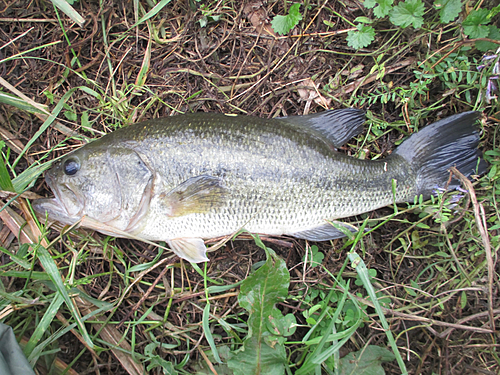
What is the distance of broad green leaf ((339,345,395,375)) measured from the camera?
2285mm

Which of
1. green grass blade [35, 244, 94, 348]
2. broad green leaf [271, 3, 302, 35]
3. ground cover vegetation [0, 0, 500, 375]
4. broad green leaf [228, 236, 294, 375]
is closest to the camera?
broad green leaf [228, 236, 294, 375]

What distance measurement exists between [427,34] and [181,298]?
314 cm

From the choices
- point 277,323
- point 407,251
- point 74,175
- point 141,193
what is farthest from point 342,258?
point 74,175

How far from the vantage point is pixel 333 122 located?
8.63 ft

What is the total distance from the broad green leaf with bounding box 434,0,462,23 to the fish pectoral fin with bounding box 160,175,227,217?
2.29 metres

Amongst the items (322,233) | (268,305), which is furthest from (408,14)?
(268,305)

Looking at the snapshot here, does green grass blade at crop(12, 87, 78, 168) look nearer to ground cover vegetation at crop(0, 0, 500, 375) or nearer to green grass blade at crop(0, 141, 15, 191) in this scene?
ground cover vegetation at crop(0, 0, 500, 375)

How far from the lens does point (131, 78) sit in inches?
111

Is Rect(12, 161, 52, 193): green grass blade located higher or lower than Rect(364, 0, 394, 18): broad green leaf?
lower

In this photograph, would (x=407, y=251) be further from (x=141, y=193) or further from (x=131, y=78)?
(x=131, y=78)

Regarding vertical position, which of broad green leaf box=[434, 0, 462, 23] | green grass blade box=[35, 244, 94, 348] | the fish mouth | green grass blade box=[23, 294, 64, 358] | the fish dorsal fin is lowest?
green grass blade box=[23, 294, 64, 358]

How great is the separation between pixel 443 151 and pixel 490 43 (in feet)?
3.13

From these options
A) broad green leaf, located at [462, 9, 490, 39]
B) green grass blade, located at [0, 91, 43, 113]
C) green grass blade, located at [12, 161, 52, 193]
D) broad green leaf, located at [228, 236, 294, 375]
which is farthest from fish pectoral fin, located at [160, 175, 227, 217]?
broad green leaf, located at [462, 9, 490, 39]

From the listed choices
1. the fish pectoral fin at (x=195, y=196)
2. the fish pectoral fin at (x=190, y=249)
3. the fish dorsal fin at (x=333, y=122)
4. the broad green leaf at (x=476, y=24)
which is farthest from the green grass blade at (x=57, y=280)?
the broad green leaf at (x=476, y=24)
